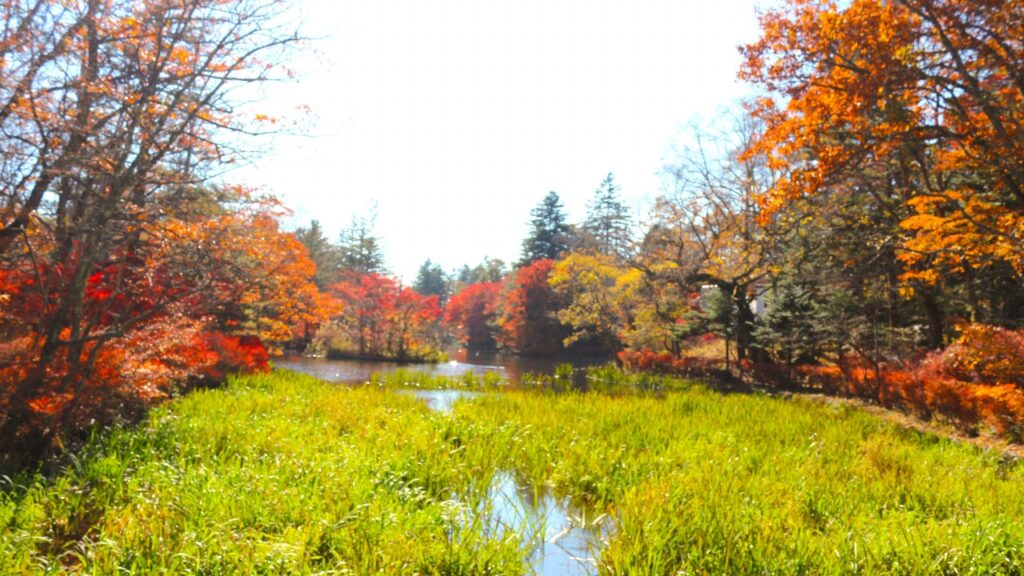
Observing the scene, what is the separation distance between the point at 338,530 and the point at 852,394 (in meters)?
13.3

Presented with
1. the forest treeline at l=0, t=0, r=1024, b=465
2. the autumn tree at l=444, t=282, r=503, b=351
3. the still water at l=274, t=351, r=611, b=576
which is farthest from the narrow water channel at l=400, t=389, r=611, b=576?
the autumn tree at l=444, t=282, r=503, b=351

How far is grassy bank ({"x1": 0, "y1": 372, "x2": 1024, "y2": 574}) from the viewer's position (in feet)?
10.3

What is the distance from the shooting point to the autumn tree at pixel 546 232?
42.0 metres

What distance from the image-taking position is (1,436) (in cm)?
493

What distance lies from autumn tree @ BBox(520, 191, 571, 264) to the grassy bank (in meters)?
35.1

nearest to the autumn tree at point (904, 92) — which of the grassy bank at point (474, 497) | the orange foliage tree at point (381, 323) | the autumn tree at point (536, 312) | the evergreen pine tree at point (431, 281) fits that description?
the grassy bank at point (474, 497)

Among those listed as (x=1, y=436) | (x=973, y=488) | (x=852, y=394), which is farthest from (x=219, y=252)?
(x=852, y=394)

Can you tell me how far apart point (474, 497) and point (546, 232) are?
38538mm

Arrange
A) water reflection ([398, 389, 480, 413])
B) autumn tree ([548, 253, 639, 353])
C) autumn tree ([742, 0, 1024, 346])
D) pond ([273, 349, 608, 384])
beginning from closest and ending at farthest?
autumn tree ([742, 0, 1024, 346]) < water reflection ([398, 389, 480, 413]) < pond ([273, 349, 608, 384]) < autumn tree ([548, 253, 639, 353])

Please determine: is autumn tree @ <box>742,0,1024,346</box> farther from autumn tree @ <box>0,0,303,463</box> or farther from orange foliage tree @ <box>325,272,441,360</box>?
orange foliage tree @ <box>325,272,441,360</box>

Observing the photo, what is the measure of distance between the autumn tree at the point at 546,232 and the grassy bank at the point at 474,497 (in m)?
35.1

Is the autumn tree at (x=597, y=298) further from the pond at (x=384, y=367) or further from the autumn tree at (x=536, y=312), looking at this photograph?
the autumn tree at (x=536, y=312)

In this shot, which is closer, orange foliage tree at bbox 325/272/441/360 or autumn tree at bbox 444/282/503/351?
orange foliage tree at bbox 325/272/441/360

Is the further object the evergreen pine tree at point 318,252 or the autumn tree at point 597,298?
the evergreen pine tree at point 318,252
